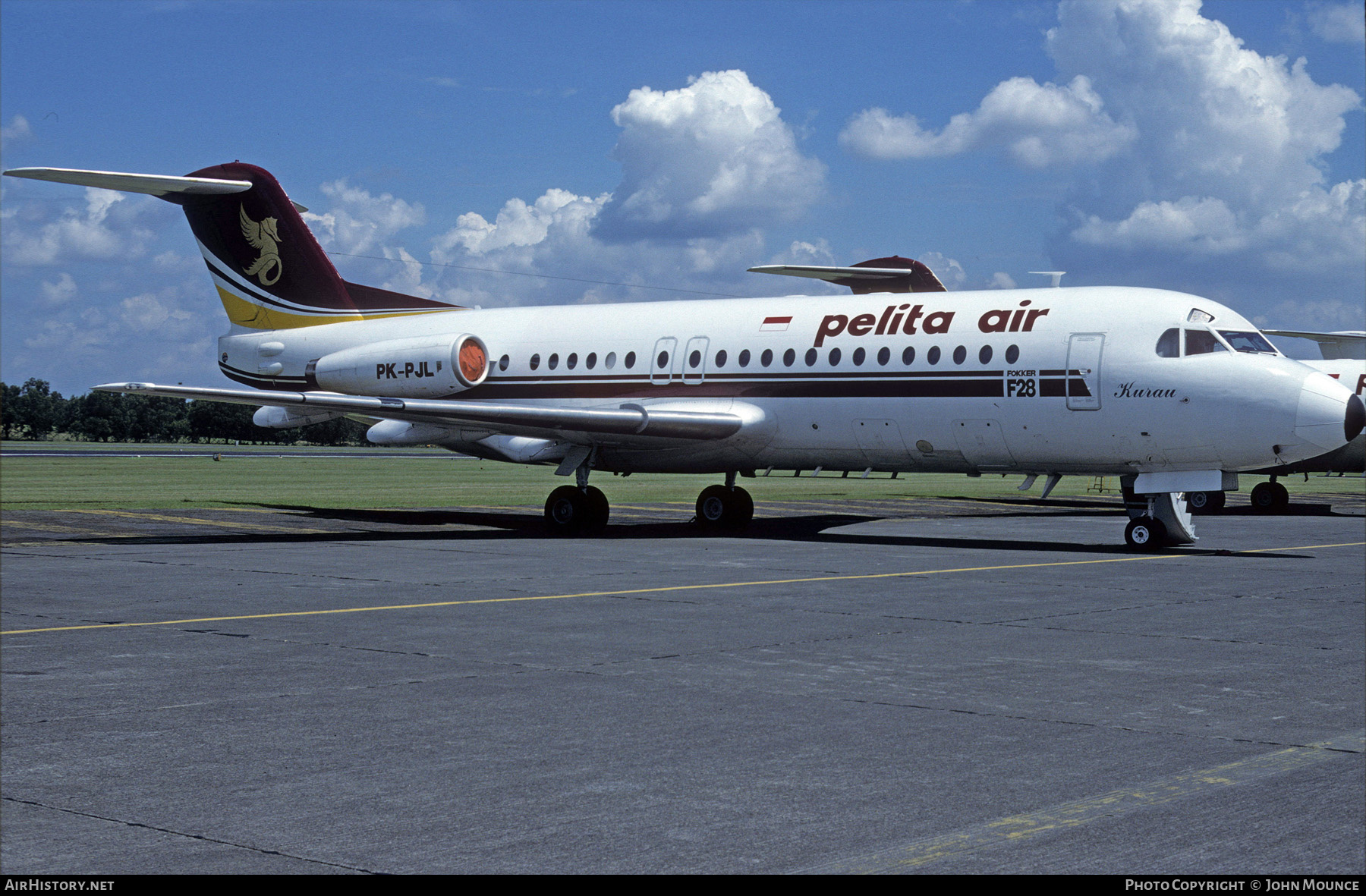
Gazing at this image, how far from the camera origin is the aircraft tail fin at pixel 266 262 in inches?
1141

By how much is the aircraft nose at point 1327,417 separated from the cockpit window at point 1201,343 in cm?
137

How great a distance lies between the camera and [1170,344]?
2036 centimetres

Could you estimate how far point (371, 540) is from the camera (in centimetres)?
2278

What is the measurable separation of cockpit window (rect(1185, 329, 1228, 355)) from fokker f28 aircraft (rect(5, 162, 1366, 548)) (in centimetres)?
4

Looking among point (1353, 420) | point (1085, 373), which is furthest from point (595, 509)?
point (1353, 420)

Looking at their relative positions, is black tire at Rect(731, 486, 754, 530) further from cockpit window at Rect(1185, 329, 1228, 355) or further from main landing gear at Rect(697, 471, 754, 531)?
cockpit window at Rect(1185, 329, 1228, 355)

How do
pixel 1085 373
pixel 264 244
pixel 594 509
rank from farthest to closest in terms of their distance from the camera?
1. pixel 264 244
2. pixel 594 509
3. pixel 1085 373

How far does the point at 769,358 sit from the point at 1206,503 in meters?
15.5

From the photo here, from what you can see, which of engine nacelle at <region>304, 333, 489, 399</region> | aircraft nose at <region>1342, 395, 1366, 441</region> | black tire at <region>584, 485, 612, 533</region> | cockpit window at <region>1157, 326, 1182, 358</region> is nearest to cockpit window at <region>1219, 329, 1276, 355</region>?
cockpit window at <region>1157, 326, 1182, 358</region>

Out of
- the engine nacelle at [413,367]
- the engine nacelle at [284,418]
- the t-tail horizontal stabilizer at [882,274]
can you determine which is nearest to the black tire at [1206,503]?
the t-tail horizontal stabilizer at [882,274]

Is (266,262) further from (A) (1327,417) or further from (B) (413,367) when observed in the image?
(A) (1327,417)

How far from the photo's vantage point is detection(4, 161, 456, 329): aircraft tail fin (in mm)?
28984

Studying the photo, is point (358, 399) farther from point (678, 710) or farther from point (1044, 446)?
point (678, 710)

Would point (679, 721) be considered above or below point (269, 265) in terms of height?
below
